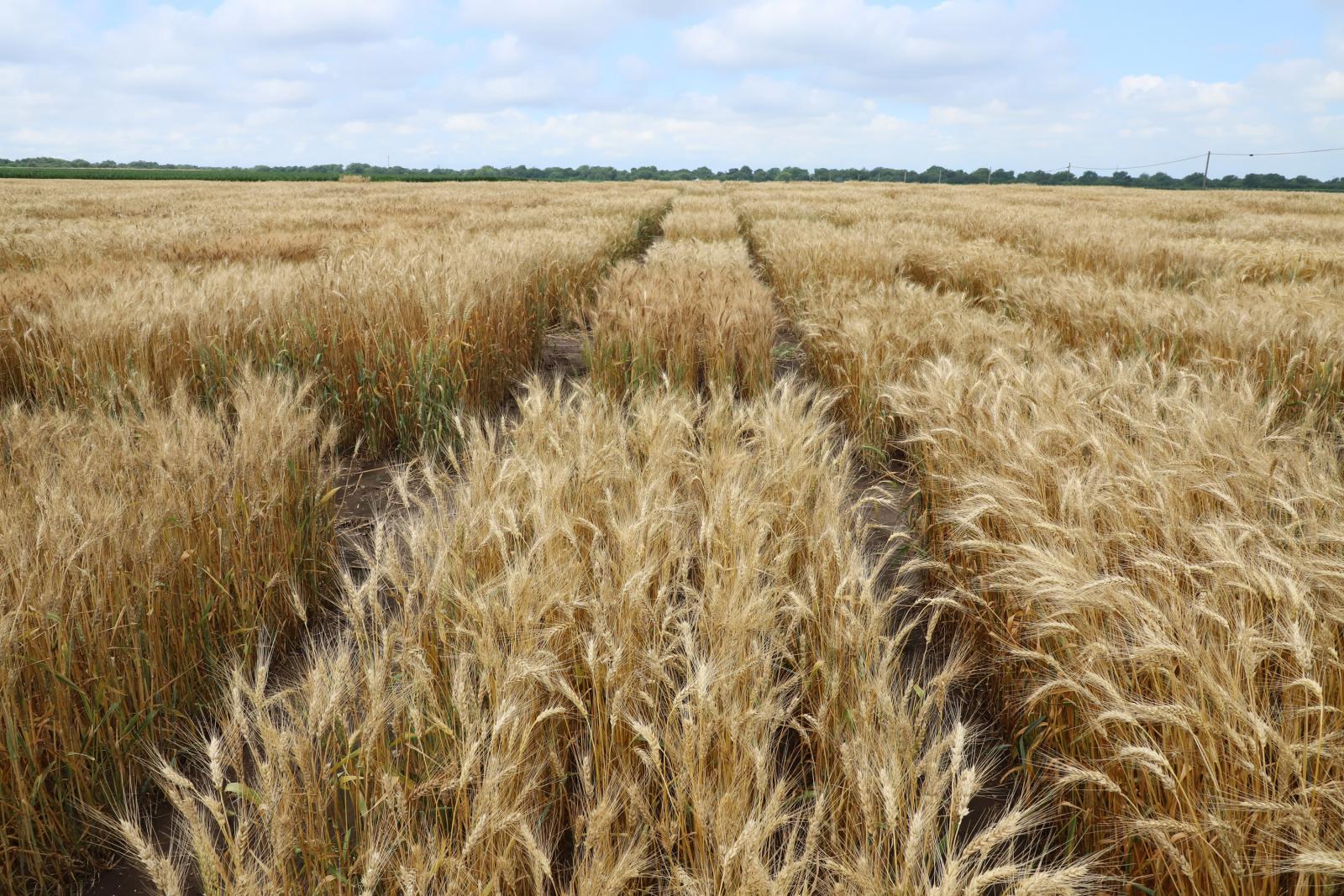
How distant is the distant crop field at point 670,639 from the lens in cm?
99

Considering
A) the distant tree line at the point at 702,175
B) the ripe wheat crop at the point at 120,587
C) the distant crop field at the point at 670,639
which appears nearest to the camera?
the distant crop field at the point at 670,639

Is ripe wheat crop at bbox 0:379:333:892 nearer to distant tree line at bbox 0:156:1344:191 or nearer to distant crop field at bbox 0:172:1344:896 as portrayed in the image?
distant crop field at bbox 0:172:1344:896

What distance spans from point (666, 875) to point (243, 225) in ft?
43.2

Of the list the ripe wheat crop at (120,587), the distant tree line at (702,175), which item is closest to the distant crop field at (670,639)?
the ripe wheat crop at (120,587)

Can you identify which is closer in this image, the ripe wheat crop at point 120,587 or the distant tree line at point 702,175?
the ripe wheat crop at point 120,587

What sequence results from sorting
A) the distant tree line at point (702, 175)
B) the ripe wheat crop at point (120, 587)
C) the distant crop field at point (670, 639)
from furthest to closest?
the distant tree line at point (702, 175) → the ripe wheat crop at point (120, 587) → the distant crop field at point (670, 639)

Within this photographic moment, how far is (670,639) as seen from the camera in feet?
4.87

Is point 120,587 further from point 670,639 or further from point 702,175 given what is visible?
point 702,175

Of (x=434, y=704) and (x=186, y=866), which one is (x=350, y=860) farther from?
(x=186, y=866)

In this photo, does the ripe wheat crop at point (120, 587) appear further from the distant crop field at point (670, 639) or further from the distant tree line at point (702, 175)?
the distant tree line at point (702, 175)

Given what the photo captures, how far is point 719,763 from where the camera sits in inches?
43.8

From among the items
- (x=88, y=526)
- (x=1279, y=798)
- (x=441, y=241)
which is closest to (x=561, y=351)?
(x=441, y=241)

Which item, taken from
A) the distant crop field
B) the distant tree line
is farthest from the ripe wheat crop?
the distant tree line

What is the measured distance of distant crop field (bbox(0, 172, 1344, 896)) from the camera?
0.99 metres
